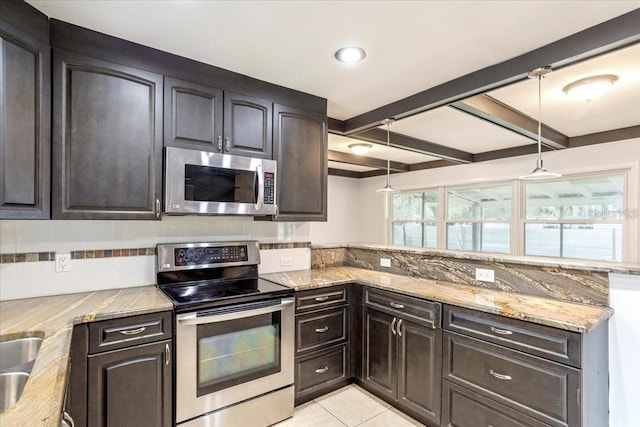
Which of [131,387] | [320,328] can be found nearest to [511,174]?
[320,328]

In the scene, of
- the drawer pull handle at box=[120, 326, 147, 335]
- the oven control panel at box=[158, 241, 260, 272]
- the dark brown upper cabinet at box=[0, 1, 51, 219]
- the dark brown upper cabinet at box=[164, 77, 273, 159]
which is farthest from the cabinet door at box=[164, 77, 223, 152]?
the drawer pull handle at box=[120, 326, 147, 335]

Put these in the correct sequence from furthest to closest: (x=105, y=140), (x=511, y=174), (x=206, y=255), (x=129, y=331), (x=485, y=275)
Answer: (x=511, y=174) < (x=206, y=255) < (x=485, y=275) < (x=105, y=140) < (x=129, y=331)

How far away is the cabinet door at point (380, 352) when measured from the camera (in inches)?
95.1

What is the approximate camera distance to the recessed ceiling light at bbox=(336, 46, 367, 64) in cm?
194

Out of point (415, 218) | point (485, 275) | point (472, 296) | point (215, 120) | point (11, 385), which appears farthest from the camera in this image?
point (415, 218)

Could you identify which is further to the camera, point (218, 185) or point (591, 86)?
point (591, 86)

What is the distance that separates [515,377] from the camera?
69.6 inches

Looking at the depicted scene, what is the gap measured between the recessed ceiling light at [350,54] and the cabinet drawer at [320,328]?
1806mm

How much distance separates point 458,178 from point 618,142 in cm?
205

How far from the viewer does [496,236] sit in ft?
16.7

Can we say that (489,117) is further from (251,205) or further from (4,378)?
(4,378)

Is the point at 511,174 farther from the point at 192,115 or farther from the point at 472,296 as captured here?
the point at 192,115

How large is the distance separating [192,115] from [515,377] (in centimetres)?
250

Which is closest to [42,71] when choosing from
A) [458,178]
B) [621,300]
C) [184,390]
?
[184,390]
